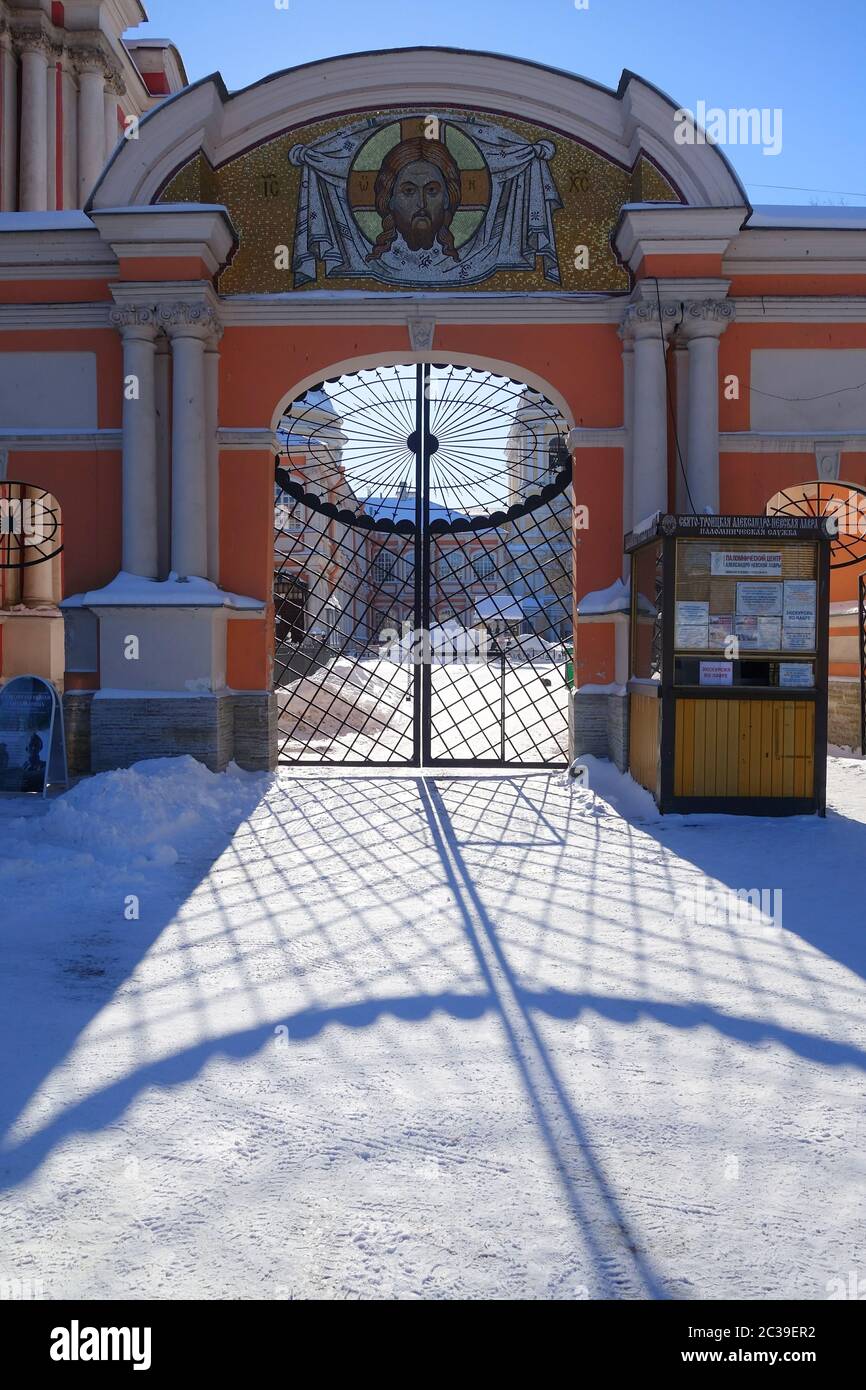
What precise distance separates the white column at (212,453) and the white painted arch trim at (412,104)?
1574 millimetres

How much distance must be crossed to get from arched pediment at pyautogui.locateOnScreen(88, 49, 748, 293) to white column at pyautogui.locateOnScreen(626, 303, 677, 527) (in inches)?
30.3

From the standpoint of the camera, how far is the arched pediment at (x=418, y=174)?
987cm

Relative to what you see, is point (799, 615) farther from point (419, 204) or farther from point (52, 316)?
point (52, 316)

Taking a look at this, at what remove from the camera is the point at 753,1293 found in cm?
212

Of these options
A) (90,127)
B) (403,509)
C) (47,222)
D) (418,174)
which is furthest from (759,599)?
(90,127)

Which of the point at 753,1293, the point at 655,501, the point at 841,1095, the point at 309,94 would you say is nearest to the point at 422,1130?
the point at 753,1293

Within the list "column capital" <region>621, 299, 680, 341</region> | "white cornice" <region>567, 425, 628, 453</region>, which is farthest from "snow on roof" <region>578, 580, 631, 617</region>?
"column capital" <region>621, 299, 680, 341</region>

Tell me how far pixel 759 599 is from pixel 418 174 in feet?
18.6

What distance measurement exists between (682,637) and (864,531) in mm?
7013

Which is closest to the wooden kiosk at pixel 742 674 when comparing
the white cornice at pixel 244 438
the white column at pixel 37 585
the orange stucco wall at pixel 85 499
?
the white cornice at pixel 244 438

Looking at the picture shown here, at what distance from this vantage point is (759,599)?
25.1ft

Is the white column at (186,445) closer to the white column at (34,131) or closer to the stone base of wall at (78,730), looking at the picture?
the stone base of wall at (78,730)

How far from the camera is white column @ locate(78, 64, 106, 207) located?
1866 cm

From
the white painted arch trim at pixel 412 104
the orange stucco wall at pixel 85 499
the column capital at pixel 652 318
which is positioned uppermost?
the white painted arch trim at pixel 412 104
